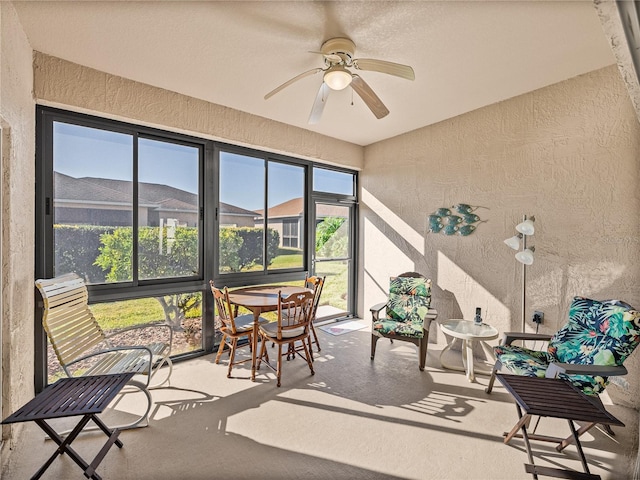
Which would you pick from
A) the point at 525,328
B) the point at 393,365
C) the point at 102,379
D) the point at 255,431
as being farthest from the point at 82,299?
the point at 525,328

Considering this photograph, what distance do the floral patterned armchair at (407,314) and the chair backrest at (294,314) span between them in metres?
0.89

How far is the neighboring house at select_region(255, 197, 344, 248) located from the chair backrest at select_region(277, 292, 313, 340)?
60.5 inches

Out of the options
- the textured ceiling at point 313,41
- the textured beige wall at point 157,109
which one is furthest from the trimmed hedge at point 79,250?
the textured ceiling at point 313,41

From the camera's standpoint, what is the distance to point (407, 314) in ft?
12.7

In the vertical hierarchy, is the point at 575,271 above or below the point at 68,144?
below

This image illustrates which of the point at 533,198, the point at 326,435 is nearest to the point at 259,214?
the point at 326,435

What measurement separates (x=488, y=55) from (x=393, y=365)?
3.13m

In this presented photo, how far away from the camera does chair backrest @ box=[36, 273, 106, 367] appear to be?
2254 millimetres

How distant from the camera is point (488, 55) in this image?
2529 mm

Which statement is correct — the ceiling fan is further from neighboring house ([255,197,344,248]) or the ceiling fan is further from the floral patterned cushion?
the floral patterned cushion

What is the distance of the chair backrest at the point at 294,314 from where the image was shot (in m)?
2.92

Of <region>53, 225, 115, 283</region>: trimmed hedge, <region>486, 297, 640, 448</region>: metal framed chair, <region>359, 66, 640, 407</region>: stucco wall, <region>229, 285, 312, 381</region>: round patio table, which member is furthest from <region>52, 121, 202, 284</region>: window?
<region>486, 297, 640, 448</region>: metal framed chair

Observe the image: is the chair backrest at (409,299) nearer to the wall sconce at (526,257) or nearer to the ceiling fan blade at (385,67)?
the wall sconce at (526,257)

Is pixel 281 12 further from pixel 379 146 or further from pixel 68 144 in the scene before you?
pixel 379 146
